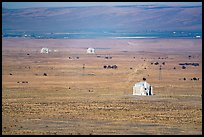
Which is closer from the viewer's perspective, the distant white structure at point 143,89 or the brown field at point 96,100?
the brown field at point 96,100

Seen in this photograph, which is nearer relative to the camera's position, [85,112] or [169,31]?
[85,112]

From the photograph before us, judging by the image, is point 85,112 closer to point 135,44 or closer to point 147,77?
point 147,77

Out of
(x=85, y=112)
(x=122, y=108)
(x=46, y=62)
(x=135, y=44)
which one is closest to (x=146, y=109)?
(x=122, y=108)

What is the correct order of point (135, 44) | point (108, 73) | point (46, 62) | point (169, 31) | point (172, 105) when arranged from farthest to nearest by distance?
1. point (169, 31)
2. point (135, 44)
3. point (46, 62)
4. point (108, 73)
5. point (172, 105)

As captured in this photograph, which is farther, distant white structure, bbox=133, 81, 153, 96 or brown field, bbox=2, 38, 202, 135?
distant white structure, bbox=133, 81, 153, 96

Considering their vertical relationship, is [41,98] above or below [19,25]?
below

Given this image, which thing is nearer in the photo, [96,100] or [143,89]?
[96,100]

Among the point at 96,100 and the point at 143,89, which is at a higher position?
the point at 143,89

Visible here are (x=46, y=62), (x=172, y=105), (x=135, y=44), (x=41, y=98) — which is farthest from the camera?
(x=135, y=44)
